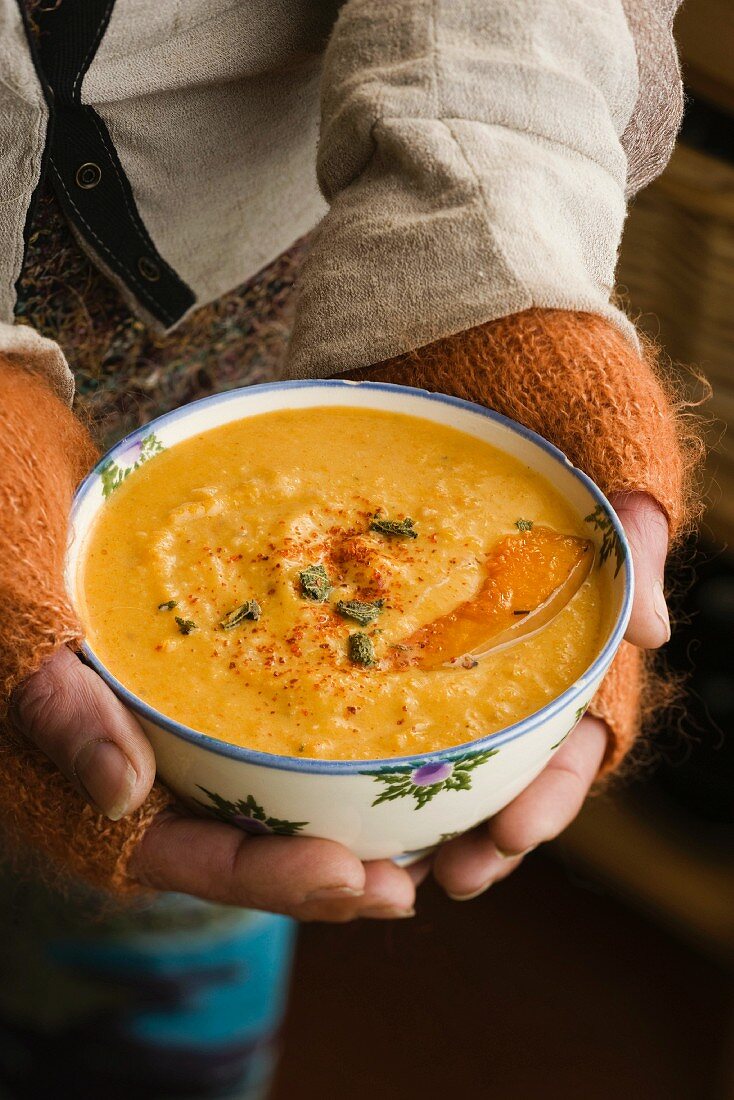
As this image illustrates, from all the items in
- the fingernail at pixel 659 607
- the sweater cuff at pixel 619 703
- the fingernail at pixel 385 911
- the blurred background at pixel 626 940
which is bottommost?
the blurred background at pixel 626 940

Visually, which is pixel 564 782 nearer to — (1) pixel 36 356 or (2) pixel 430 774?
(2) pixel 430 774

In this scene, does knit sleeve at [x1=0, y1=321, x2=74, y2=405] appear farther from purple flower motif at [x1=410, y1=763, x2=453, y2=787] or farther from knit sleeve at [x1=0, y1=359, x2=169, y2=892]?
purple flower motif at [x1=410, y1=763, x2=453, y2=787]

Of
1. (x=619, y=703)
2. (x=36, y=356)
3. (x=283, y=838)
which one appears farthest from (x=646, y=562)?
(x=36, y=356)

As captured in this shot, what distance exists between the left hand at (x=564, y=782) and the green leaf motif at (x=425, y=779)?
0.14 metres

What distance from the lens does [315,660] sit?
1.86ft

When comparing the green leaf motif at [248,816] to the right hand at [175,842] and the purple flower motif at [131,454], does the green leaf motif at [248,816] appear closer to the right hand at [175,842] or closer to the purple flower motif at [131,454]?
the right hand at [175,842]

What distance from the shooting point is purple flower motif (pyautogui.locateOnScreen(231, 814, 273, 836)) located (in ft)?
1.90

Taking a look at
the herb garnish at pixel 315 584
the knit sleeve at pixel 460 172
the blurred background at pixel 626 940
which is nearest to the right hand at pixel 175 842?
the herb garnish at pixel 315 584

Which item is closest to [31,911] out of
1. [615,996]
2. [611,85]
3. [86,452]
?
[86,452]

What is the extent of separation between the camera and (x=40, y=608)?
547 millimetres

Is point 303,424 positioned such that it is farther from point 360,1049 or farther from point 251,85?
point 360,1049

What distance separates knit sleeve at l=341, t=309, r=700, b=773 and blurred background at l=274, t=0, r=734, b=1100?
0.58 metres

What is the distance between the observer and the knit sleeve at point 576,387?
2.21ft

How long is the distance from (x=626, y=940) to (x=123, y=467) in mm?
995
